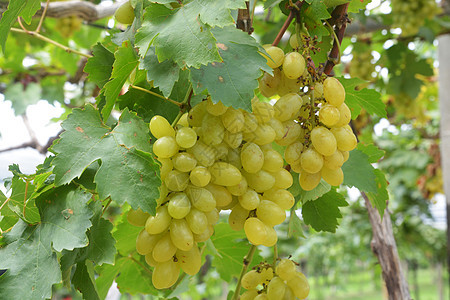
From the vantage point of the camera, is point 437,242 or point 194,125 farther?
point 437,242

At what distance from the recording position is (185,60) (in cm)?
51

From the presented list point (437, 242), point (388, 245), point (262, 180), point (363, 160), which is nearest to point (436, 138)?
point (437, 242)

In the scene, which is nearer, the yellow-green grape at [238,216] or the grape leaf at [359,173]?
the yellow-green grape at [238,216]

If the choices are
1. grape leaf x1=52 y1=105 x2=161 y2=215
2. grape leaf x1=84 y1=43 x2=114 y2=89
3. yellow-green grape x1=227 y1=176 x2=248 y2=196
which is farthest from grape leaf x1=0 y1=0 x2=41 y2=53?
yellow-green grape x1=227 y1=176 x2=248 y2=196

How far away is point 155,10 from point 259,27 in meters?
1.50

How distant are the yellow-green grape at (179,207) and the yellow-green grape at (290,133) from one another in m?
0.16

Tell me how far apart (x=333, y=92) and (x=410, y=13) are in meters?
1.74

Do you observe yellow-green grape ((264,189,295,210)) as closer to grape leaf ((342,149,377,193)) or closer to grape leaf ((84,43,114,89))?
grape leaf ((342,149,377,193))

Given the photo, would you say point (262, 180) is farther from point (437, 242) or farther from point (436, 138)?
point (437, 242)

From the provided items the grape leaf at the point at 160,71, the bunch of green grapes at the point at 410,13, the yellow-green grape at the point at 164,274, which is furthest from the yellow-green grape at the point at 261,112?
the bunch of green grapes at the point at 410,13

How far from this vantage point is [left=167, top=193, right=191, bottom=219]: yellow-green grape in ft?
1.72

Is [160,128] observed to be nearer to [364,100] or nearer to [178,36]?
[178,36]

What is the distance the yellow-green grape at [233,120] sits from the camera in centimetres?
54

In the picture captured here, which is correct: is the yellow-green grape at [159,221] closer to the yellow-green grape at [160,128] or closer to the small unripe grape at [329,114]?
the yellow-green grape at [160,128]
